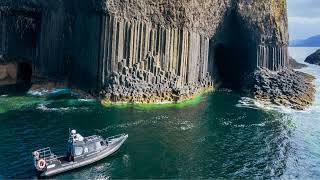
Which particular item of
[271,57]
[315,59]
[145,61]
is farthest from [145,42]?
[315,59]

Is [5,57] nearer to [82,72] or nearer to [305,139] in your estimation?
[82,72]

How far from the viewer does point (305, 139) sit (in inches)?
2116

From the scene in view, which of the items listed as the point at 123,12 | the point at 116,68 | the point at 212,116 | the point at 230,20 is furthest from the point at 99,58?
the point at 230,20

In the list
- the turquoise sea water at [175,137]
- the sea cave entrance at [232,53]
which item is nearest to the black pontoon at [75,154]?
the turquoise sea water at [175,137]

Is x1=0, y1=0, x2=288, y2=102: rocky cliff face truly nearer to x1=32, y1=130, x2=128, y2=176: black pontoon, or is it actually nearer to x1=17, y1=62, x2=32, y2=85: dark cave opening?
x1=17, y1=62, x2=32, y2=85: dark cave opening

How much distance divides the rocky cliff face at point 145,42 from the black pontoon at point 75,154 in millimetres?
22380

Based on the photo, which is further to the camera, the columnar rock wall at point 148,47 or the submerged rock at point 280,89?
the submerged rock at point 280,89

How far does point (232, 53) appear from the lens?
89688 millimetres

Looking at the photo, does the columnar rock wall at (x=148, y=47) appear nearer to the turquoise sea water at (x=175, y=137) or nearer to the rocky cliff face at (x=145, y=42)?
the rocky cliff face at (x=145, y=42)

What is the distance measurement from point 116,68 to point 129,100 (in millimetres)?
4706

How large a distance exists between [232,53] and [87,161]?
5322 cm

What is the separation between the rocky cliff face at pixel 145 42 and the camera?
66.8 m

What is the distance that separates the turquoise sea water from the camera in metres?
41.6

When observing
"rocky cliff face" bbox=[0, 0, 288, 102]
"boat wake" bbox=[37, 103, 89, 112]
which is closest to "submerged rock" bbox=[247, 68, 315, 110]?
"rocky cliff face" bbox=[0, 0, 288, 102]
